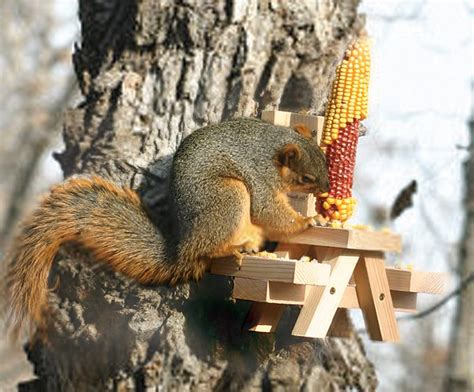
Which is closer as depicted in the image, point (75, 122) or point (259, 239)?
point (259, 239)

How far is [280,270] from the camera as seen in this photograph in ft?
7.35

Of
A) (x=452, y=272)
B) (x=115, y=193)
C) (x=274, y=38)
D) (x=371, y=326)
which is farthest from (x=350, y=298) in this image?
(x=452, y=272)

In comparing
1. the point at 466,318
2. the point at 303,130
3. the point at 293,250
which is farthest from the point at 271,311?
the point at 466,318

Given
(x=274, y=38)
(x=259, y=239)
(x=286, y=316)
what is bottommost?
(x=286, y=316)

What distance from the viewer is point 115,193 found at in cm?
250

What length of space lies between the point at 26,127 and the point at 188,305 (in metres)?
3.87

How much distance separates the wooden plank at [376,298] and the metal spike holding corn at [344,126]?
0.14 meters

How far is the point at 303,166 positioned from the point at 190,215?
1.03ft

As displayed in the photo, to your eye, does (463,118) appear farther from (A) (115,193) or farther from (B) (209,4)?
(A) (115,193)

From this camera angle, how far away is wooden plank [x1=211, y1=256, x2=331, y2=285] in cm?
221

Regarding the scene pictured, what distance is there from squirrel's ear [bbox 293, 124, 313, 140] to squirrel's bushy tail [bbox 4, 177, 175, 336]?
1.55 feet

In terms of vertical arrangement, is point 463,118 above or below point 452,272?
above

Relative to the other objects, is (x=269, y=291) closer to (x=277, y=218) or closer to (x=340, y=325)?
(x=277, y=218)

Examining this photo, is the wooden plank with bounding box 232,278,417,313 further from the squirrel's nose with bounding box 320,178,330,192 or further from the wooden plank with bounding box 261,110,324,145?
the wooden plank with bounding box 261,110,324,145
